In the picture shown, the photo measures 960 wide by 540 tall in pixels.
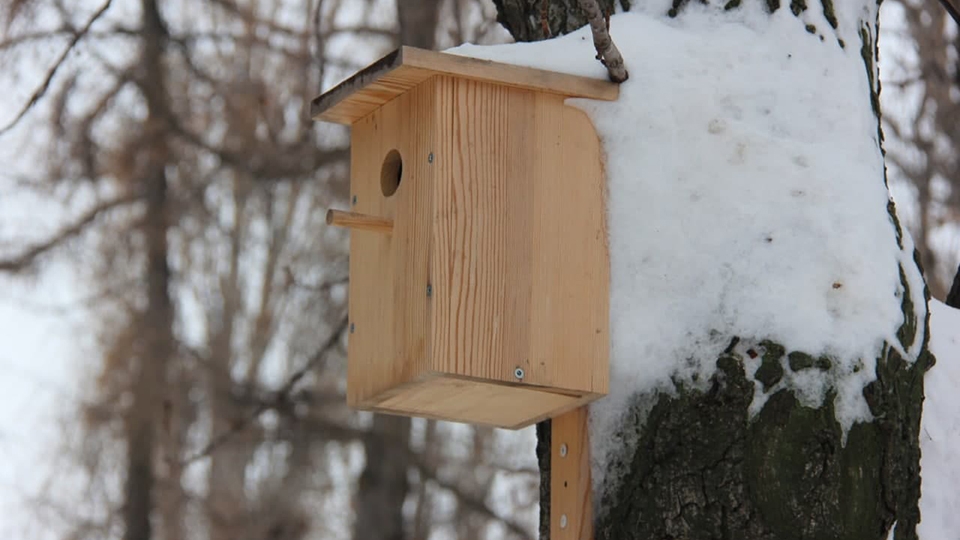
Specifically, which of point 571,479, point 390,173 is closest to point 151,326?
point 390,173

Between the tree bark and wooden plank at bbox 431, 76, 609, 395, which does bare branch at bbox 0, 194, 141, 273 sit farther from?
wooden plank at bbox 431, 76, 609, 395

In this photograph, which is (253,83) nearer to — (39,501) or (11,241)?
(11,241)

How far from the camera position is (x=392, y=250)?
270cm

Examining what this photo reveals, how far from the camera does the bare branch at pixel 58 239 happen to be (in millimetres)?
4809

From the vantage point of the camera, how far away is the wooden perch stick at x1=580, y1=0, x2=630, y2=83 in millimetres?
2502

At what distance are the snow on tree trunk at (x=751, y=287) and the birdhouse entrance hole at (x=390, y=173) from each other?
0.79ft

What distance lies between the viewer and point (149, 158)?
4902 millimetres

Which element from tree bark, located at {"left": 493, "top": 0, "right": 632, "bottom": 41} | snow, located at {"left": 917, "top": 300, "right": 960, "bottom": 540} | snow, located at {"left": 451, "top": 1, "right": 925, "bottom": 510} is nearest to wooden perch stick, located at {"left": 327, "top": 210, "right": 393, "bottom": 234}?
snow, located at {"left": 451, "top": 1, "right": 925, "bottom": 510}

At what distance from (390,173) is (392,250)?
0.55 ft

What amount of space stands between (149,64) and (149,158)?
30 cm

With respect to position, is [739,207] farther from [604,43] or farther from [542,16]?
[542,16]

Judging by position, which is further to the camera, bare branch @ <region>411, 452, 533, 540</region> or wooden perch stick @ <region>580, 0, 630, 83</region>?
bare branch @ <region>411, 452, 533, 540</region>

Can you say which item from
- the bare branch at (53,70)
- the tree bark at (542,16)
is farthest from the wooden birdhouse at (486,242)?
the bare branch at (53,70)

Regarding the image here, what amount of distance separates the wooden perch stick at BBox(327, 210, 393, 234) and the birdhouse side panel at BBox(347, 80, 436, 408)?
2cm
